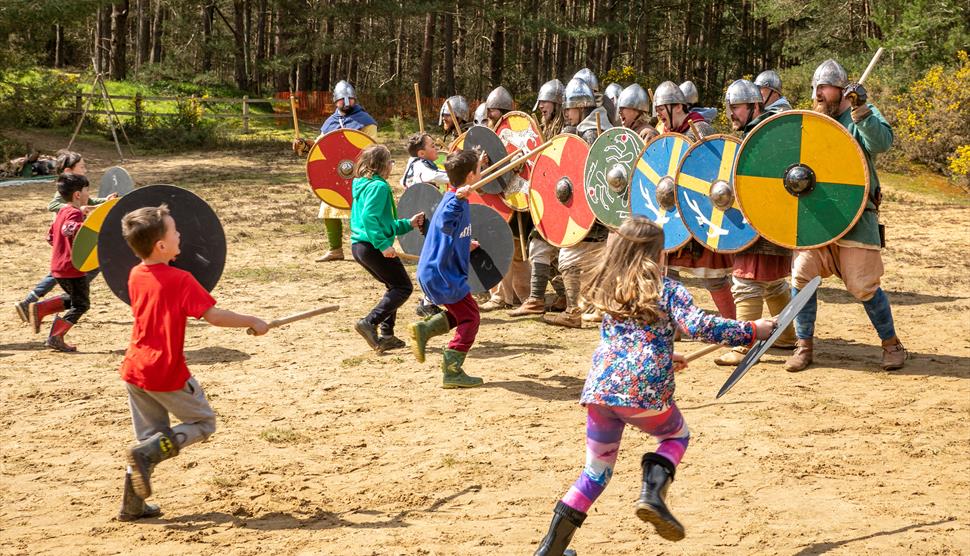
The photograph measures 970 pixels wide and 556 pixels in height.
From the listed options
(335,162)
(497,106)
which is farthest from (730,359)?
(335,162)

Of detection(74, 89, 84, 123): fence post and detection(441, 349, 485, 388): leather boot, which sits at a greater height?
detection(74, 89, 84, 123): fence post

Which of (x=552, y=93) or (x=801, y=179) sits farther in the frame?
(x=552, y=93)

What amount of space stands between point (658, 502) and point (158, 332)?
200 centimetres

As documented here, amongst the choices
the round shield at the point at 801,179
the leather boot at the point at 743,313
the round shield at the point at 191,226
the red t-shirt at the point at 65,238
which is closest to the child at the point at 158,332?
the round shield at the point at 191,226

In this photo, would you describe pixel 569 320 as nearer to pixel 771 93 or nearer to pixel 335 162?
pixel 771 93

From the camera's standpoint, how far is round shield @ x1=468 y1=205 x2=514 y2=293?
6.65 m

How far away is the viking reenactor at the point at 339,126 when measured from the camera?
10312mm

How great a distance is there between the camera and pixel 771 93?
830cm

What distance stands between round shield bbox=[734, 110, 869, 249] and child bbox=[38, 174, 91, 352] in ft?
13.8

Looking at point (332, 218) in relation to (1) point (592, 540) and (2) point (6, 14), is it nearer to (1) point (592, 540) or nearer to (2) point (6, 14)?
(1) point (592, 540)

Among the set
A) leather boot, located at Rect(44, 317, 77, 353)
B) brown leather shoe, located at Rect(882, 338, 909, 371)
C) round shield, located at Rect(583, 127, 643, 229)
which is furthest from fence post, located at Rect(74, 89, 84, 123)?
brown leather shoe, located at Rect(882, 338, 909, 371)

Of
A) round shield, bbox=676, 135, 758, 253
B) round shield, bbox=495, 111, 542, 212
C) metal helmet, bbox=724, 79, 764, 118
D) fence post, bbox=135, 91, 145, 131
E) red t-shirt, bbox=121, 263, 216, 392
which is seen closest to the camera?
red t-shirt, bbox=121, 263, 216, 392

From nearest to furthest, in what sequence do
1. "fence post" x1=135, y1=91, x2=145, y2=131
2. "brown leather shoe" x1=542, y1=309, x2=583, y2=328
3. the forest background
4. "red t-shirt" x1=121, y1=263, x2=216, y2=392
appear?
1. "red t-shirt" x1=121, y1=263, x2=216, y2=392
2. "brown leather shoe" x1=542, y1=309, x2=583, y2=328
3. the forest background
4. "fence post" x1=135, y1=91, x2=145, y2=131

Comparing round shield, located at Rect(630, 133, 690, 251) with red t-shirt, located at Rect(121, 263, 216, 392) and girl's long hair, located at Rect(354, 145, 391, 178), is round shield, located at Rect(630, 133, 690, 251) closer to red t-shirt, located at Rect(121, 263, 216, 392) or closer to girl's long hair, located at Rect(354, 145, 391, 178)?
girl's long hair, located at Rect(354, 145, 391, 178)
